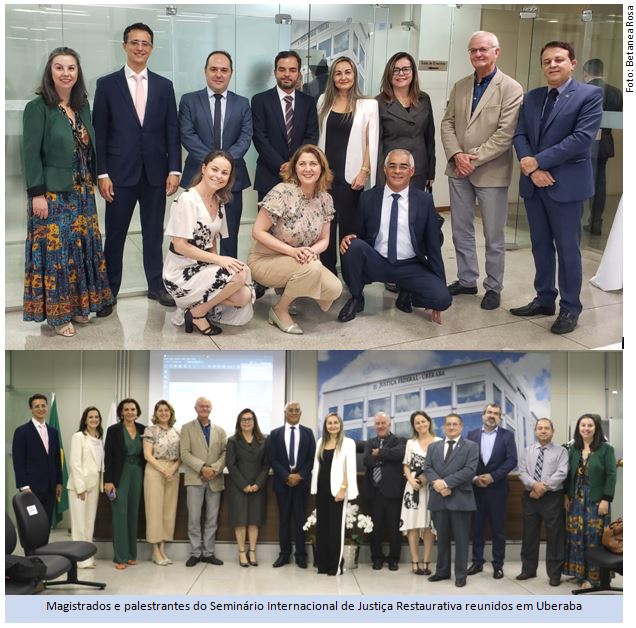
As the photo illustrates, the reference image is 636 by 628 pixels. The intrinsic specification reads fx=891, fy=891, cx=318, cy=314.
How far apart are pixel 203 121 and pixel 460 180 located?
61.7 inches

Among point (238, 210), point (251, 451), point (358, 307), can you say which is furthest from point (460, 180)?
point (251, 451)

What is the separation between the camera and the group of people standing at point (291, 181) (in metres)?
4.70

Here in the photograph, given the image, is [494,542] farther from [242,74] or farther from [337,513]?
[242,74]

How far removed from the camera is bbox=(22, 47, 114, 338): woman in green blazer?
4.48 metres

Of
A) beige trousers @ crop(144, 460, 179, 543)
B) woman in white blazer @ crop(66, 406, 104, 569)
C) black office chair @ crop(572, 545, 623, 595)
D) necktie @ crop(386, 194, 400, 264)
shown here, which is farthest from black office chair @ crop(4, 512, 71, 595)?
black office chair @ crop(572, 545, 623, 595)

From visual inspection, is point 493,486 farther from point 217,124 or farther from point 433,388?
point 217,124

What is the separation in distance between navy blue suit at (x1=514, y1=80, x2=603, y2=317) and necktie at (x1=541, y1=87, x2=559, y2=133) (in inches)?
0.9

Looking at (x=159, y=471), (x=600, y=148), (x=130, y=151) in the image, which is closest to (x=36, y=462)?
(x=159, y=471)

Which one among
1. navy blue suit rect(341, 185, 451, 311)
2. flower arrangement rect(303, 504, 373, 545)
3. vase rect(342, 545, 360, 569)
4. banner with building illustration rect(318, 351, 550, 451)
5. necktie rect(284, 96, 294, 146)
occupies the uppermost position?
necktie rect(284, 96, 294, 146)

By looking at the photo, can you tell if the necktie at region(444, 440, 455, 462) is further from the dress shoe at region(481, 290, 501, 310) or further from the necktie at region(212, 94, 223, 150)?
the necktie at region(212, 94, 223, 150)

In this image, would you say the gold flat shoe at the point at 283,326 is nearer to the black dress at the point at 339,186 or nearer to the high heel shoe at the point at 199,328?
the high heel shoe at the point at 199,328

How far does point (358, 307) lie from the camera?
5191mm

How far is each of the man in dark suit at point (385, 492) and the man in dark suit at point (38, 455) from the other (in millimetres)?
1943

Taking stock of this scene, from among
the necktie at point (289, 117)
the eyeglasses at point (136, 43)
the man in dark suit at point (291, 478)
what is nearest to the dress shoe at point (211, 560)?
the man in dark suit at point (291, 478)
